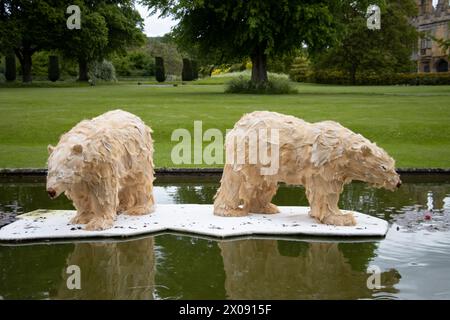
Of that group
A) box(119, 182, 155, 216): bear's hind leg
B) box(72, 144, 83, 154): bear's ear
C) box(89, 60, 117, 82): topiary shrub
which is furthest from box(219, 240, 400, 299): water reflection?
box(89, 60, 117, 82): topiary shrub

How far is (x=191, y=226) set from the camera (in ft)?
32.3

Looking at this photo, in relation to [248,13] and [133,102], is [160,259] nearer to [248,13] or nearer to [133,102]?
[133,102]

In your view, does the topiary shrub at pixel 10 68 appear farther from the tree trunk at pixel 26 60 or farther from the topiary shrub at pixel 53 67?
the tree trunk at pixel 26 60

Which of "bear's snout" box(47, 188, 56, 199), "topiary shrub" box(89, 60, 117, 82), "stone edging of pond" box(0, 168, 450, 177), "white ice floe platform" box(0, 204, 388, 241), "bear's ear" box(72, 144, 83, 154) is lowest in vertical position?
"white ice floe platform" box(0, 204, 388, 241)

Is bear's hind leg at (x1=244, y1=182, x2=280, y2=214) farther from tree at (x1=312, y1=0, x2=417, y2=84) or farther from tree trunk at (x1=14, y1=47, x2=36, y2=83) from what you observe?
tree at (x1=312, y1=0, x2=417, y2=84)

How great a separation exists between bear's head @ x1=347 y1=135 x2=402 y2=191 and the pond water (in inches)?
35.1

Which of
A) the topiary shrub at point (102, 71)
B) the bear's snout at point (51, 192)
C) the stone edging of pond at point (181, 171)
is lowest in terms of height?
the stone edging of pond at point (181, 171)

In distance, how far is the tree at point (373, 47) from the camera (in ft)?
219

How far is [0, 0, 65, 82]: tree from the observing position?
4941cm

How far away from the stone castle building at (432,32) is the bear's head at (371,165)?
237 feet

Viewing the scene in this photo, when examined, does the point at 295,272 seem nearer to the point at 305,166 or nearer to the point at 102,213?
the point at 305,166

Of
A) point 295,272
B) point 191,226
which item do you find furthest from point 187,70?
point 295,272

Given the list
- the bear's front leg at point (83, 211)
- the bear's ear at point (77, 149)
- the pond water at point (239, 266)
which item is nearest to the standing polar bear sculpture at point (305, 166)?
the pond water at point (239, 266)

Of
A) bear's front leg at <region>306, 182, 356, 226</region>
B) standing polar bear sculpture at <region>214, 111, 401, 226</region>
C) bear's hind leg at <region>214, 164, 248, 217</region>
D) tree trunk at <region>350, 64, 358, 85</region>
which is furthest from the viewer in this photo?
tree trunk at <region>350, 64, 358, 85</region>
